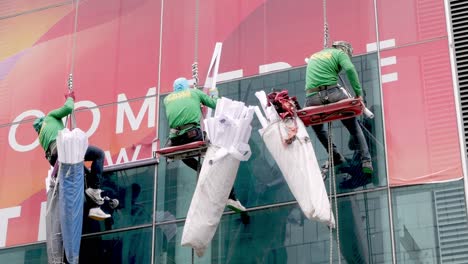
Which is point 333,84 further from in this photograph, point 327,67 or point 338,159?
point 338,159

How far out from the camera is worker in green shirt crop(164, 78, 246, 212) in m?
14.4

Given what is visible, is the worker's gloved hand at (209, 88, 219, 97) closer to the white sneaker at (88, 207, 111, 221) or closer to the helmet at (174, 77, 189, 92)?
the helmet at (174, 77, 189, 92)

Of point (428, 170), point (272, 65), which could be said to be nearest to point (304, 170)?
point (428, 170)

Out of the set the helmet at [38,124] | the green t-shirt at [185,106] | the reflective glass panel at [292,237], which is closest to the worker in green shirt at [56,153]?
the helmet at [38,124]

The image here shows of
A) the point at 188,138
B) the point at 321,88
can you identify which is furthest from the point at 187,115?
the point at 321,88

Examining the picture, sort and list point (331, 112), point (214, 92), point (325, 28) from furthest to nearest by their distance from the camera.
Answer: point (214, 92) → point (325, 28) → point (331, 112)

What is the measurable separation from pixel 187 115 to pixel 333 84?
2.03 m

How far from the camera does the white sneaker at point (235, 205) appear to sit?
14.0 meters

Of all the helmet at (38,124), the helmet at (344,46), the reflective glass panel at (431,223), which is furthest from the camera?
the helmet at (38,124)

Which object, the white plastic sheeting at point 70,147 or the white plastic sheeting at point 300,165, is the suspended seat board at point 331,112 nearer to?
the white plastic sheeting at point 300,165

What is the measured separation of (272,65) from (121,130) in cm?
244

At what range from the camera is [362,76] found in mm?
14461

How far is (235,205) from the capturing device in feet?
46.1

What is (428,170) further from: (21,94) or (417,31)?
(21,94)
